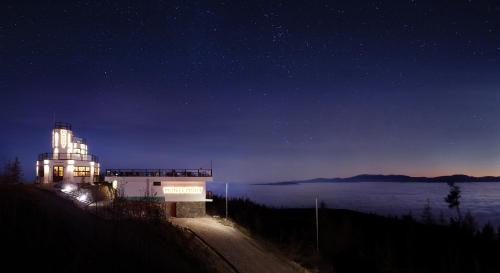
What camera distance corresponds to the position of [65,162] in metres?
43.0

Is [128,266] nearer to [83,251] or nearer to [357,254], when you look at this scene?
[83,251]

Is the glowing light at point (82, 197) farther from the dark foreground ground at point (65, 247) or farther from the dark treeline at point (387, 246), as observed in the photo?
the dark foreground ground at point (65, 247)

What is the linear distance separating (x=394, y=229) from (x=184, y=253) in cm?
3089

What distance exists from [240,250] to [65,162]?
965 inches

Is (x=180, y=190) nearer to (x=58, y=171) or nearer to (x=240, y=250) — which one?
(x=240, y=250)

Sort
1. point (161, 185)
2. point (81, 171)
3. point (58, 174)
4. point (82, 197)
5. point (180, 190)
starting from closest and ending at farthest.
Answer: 1. point (82, 197)
2. point (180, 190)
3. point (161, 185)
4. point (58, 174)
5. point (81, 171)

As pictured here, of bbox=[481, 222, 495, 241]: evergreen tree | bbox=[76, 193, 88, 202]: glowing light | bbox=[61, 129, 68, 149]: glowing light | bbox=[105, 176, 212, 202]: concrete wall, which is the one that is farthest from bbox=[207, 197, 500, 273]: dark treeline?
bbox=[61, 129, 68, 149]: glowing light

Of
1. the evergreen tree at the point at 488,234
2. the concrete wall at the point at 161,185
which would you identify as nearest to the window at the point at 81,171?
the concrete wall at the point at 161,185

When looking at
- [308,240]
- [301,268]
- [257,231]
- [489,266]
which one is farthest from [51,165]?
[489,266]

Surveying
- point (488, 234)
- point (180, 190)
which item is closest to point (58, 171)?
point (180, 190)

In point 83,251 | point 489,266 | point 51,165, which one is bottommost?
point 489,266

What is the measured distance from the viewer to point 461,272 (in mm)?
30156

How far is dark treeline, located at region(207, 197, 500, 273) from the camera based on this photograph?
3022 cm

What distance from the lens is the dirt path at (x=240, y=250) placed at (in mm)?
22752
